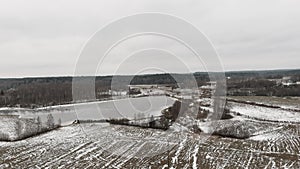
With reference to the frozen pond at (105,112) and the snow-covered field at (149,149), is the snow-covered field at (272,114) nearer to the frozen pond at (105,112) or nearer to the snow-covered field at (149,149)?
the snow-covered field at (149,149)

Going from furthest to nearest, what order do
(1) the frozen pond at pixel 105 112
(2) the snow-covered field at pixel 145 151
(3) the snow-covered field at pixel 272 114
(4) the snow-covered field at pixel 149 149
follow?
1. (1) the frozen pond at pixel 105 112
2. (3) the snow-covered field at pixel 272 114
3. (4) the snow-covered field at pixel 149 149
4. (2) the snow-covered field at pixel 145 151

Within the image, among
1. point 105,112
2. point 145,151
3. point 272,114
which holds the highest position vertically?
point 145,151

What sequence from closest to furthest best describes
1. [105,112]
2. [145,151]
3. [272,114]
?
[145,151] < [272,114] < [105,112]

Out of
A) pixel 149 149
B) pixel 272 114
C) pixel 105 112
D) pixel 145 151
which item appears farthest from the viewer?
pixel 105 112

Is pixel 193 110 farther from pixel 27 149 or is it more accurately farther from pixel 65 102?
pixel 65 102

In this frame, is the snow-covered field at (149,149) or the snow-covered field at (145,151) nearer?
the snow-covered field at (145,151)

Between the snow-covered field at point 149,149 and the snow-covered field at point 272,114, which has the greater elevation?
the snow-covered field at point 149,149

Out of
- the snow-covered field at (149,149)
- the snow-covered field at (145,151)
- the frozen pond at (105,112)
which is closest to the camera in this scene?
the snow-covered field at (145,151)

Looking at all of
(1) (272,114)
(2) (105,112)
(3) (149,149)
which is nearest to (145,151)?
(3) (149,149)

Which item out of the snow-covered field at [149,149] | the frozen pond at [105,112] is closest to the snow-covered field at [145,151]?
the snow-covered field at [149,149]

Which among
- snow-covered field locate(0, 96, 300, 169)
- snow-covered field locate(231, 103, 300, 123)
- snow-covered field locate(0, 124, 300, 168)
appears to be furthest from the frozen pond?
snow-covered field locate(231, 103, 300, 123)

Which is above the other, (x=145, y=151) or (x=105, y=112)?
(x=145, y=151)

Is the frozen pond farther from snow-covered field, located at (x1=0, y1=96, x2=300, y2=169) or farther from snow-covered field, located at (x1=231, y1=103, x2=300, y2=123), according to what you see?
snow-covered field, located at (x1=231, y1=103, x2=300, y2=123)

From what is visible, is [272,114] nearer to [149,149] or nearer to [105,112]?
[105,112]
